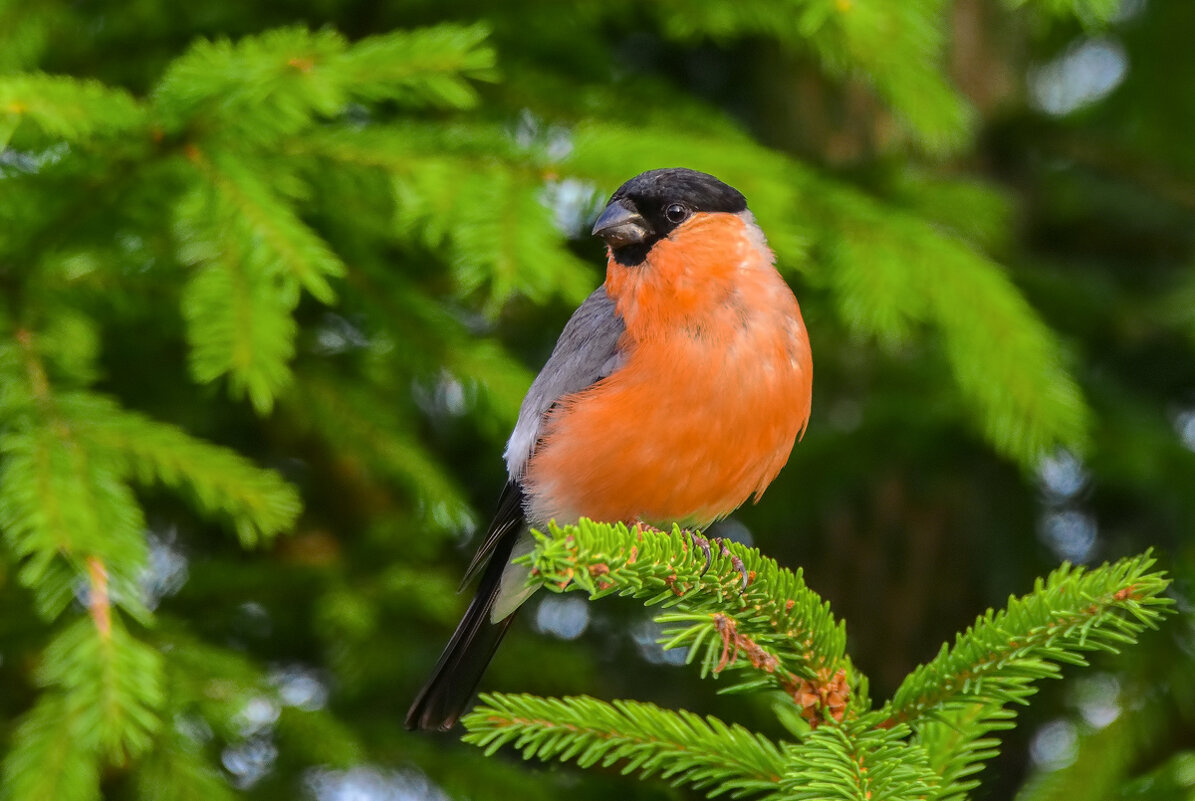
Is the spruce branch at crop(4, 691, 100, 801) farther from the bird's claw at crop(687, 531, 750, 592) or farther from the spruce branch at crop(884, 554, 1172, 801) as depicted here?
the spruce branch at crop(884, 554, 1172, 801)

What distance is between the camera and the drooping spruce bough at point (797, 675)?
2312 mm

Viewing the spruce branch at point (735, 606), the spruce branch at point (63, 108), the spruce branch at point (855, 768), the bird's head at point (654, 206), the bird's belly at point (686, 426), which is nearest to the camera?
the spruce branch at point (855, 768)

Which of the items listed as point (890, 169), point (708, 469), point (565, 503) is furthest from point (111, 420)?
point (890, 169)

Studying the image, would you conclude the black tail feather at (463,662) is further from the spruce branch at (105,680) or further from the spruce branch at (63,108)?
the spruce branch at (63,108)

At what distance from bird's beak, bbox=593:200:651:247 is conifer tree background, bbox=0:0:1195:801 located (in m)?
0.11

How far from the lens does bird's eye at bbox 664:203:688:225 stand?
370cm

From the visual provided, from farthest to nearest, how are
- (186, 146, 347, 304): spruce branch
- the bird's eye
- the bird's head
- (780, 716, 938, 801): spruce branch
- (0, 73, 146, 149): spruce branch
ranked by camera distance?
the bird's eye
the bird's head
(186, 146, 347, 304): spruce branch
(0, 73, 146, 149): spruce branch
(780, 716, 938, 801): spruce branch

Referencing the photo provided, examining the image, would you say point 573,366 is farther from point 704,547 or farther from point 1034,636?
point 1034,636

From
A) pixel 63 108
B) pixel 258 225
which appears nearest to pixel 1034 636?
Result: pixel 258 225

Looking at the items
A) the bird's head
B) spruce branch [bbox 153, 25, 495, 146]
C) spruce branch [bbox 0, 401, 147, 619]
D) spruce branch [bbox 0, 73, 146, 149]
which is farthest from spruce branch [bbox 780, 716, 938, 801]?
spruce branch [bbox 0, 73, 146, 149]

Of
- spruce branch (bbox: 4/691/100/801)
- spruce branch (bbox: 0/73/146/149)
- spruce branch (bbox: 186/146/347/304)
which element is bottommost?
spruce branch (bbox: 4/691/100/801)

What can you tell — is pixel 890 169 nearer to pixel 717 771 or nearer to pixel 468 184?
pixel 468 184

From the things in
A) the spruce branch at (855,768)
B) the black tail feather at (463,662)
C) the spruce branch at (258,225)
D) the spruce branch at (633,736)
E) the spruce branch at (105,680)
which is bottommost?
the black tail feather at (463,662)

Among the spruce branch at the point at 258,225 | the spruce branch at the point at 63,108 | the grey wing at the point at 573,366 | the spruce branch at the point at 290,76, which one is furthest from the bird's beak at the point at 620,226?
the spruce branch at the point at 63,108
